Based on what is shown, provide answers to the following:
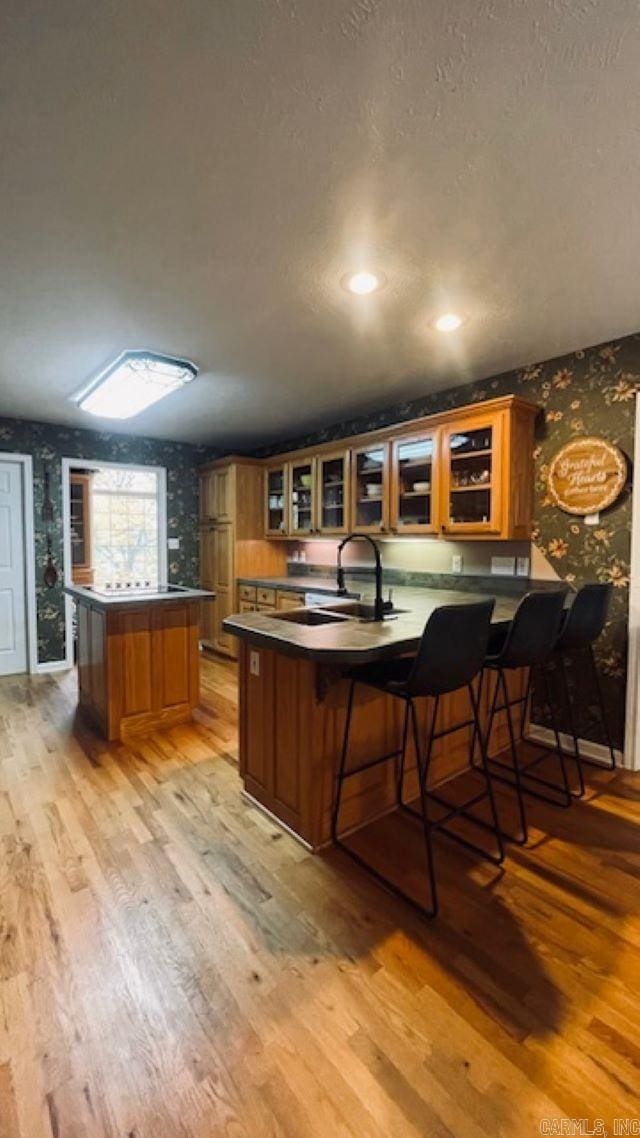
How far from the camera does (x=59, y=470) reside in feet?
15.8

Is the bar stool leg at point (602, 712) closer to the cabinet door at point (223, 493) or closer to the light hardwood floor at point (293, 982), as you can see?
the light hardwood floor at point (293, 982)

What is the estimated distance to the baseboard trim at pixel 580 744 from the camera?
2.84 m

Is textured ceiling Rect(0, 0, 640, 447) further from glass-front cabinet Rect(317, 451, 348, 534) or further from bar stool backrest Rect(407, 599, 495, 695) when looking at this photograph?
glass-front cabinet Rect(317, 451, 348, 534)

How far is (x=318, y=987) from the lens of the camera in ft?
4.68

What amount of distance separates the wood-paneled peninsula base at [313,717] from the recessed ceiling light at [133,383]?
1.76 meters

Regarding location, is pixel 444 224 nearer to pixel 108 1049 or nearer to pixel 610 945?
pixel 610 945

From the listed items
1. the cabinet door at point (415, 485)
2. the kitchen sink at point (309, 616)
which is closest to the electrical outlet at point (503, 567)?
the cabinet door at point (415, 485)

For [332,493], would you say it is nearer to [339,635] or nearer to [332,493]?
[332,493]

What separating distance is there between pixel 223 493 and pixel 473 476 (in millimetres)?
2929

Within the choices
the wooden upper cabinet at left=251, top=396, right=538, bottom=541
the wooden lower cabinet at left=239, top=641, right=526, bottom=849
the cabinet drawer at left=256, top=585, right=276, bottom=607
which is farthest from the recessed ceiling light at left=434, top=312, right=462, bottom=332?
the cabinet drawer at left=256, top=585, right=276, bottom=607

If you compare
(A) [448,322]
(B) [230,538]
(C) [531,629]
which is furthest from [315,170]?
(B) [230,538]

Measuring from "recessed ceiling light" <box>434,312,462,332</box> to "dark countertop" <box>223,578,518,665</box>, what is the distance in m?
1.50

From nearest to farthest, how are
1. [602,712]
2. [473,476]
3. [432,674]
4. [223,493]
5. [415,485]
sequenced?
[432,674] < [602,712] < [473,476] < [415,485] < [223,493]

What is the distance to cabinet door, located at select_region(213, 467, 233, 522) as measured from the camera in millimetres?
5141
